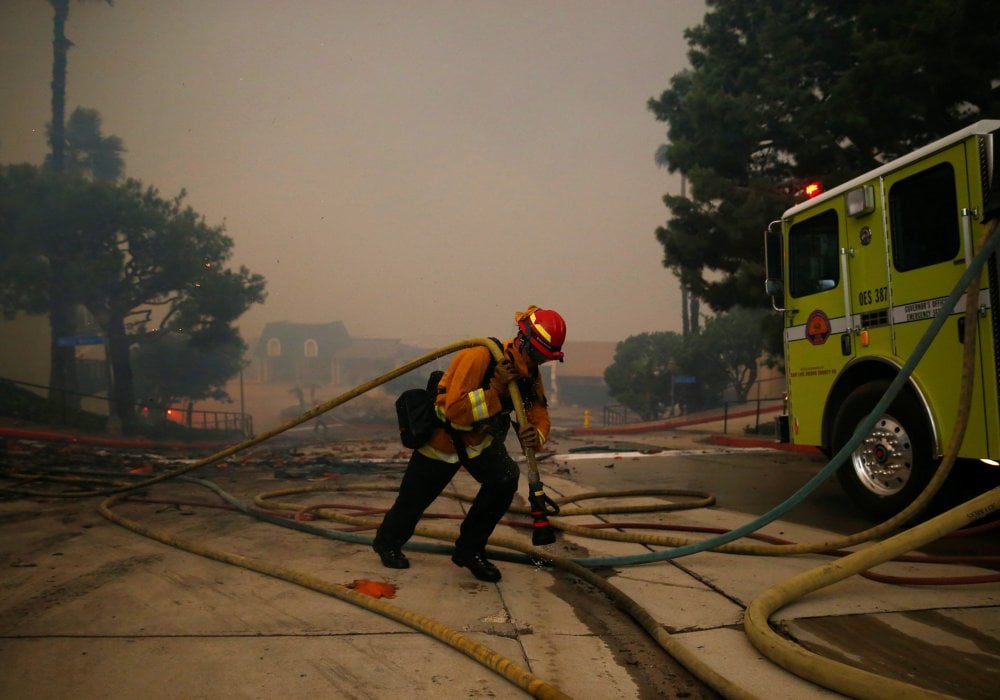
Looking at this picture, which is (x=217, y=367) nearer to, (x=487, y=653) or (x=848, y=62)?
(x=848, y=62)

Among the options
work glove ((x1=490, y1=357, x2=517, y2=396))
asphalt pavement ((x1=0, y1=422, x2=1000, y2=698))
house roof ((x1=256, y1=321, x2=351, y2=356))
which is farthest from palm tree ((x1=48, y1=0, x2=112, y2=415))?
house roof ((x1=256, y1=321, x2=351, y2=356))

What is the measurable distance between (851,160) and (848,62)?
240cm

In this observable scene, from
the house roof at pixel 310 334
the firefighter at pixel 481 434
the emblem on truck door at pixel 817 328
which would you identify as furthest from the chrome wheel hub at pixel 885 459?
the house roof at pixel 310 334

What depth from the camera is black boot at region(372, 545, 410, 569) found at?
14.5 feet

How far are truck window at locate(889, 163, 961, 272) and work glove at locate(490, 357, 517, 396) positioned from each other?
331cm

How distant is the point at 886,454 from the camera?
545 cm

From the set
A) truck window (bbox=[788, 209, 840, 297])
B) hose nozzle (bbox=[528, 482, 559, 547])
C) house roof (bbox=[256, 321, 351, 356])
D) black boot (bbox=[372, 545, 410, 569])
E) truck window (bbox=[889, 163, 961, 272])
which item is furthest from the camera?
house roof (bbox=[256, 321, 351, 356])

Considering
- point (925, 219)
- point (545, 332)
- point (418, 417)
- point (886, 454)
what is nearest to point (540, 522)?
point (418, 417)

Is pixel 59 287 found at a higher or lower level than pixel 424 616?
higher

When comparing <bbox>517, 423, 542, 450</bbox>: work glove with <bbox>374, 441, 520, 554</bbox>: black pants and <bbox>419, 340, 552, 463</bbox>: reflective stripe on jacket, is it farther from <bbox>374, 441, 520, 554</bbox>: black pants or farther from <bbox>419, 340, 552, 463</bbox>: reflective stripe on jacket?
<bbox>374, 441, 520, 554</bbox>: black pants

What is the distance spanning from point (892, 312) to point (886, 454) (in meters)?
1.09

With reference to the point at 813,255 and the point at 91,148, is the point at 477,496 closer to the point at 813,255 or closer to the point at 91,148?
the point at 813,255

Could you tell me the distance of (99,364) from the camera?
107ft

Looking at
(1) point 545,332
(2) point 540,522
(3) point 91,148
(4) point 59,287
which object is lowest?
(2) point 540,522
